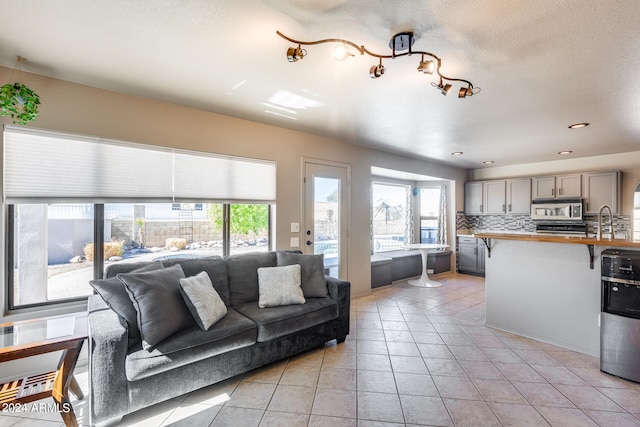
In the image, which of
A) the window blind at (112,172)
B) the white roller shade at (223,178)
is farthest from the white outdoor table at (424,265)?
the window blind at (112,172)

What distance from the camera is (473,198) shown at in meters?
6.75

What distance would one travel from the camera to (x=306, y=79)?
2436 millimetres

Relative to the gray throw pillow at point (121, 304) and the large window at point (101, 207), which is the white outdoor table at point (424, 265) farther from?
the gray throw pillow at point (121, 304)

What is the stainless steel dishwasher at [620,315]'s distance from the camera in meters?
2.39

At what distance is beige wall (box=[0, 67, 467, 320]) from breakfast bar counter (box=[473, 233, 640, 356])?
1.87m

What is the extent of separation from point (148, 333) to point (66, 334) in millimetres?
476

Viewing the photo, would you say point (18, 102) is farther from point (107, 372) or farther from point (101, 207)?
point (107, 372)

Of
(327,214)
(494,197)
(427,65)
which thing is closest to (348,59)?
→ (427,65)

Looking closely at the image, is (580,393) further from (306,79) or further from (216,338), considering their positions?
(306,79)

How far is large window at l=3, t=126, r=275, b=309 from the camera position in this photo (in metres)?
2.37

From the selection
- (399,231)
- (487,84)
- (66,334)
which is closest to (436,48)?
(487,84)

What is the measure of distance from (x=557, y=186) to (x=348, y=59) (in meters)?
5.60

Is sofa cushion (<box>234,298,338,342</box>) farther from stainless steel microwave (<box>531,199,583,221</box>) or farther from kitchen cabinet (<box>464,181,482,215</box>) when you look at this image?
kitchen cabinet (<box>464,181,482,215</box>)

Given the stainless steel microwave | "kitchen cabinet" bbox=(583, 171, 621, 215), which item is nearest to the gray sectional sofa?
the stainless steel microwave
